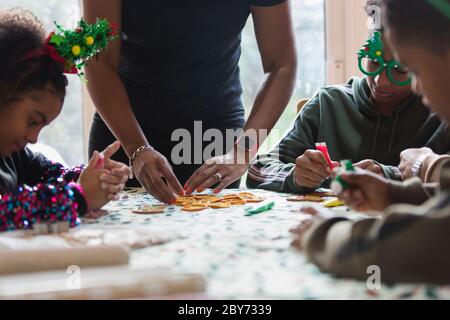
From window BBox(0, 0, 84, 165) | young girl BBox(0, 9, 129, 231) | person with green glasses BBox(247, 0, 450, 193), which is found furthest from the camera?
window BBox(0, 0, 84, 165)

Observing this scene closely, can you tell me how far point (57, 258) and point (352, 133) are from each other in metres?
1.13

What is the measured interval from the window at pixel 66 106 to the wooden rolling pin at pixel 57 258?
6.51 ft

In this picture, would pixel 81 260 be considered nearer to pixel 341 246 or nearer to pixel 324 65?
pixel 341 246

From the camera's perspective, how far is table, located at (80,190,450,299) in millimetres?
540

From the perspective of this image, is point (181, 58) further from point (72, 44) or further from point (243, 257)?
point (243, 257)

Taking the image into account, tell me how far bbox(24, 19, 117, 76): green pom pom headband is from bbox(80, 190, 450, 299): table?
0.35 m

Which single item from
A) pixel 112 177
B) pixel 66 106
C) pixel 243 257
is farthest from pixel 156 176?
pixel 66 106

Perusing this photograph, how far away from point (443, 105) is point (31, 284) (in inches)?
19.7

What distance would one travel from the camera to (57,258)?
64 centimetres

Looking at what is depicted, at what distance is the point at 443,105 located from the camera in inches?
24.4

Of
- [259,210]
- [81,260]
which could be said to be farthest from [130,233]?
[259,210]
